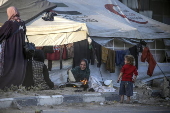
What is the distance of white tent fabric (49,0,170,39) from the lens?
13227mm

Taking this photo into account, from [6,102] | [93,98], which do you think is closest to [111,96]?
[93,98]

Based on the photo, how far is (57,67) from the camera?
42.2 ft

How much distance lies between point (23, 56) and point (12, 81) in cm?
64

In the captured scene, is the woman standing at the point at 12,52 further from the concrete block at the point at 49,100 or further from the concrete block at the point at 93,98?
the concrete block at the point at 93,98

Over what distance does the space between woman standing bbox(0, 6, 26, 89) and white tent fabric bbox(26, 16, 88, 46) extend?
281cm

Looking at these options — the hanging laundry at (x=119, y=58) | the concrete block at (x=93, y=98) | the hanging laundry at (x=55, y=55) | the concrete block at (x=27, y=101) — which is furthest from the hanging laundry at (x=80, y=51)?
the concrete block at (x=27, y=101)

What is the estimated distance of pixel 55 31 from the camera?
12773 millimetres

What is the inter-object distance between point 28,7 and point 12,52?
13.5ft

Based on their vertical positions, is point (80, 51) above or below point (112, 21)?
below

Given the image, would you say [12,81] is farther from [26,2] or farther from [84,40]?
[26,2]

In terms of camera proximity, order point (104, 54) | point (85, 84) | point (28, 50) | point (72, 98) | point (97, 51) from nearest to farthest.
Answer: point (72, 98) < point (28, 50) < point (85, 84) < point (97, 51) < point (104, 54)

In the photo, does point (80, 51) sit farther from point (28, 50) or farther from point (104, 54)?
point (28, 50)

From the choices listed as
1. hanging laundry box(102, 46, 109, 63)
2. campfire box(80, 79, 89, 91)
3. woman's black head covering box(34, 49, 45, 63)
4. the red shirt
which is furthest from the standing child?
hanging laundry box(102, 46, 109, 63)

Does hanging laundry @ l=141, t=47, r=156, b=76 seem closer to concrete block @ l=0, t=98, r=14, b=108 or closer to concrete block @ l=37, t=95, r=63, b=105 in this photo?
concrete block @ l=37, t=95, r=63, b=105
